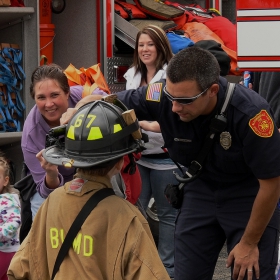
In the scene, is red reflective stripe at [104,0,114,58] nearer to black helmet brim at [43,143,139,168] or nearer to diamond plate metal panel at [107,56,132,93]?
diamond plate metal panel at [107,56,132,93]

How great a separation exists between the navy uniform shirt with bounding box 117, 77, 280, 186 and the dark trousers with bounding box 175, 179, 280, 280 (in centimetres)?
8

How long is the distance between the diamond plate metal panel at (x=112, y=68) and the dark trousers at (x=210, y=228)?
368 cm

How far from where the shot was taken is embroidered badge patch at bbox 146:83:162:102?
429 cm

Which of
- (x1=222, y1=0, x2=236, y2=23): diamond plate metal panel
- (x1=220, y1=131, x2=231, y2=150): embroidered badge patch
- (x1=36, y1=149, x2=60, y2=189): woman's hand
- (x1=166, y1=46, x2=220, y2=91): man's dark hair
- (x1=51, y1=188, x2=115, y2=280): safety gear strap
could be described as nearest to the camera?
(x1=51, y1=188, x2=115, y2=280): safety gear strap

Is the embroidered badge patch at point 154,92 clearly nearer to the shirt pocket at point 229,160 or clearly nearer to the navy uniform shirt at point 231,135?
the navy uniform shirt at point 231,135

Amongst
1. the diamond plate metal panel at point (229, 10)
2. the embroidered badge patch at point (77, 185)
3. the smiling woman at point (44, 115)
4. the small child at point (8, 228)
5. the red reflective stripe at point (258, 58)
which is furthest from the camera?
the diamond plate metal panel at point (229, 10)

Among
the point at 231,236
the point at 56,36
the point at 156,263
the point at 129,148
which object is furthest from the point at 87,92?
the point at 56,36

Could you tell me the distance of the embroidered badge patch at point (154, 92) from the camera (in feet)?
14.1

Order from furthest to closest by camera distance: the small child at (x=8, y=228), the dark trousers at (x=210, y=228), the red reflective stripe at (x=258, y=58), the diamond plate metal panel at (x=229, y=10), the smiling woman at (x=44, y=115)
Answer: the diamond plate metal panel at (x=229, y=10) < the small child at (x=8, y=228) < the red reflective stripe at (x=258, y=58) < the smiling woman at (x=44, y=115) < the dark trousers at (x=210, y=228)

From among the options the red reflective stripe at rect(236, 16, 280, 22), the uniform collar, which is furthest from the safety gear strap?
the red reflective stripe at rect(236, 16, 280, 22)

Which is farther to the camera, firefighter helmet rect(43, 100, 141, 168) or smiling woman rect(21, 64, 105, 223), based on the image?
smiling woman rect(21, 64, 105, 223)

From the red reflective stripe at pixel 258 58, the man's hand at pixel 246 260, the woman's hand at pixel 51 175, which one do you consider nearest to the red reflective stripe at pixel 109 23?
the red reflective stripe at pixel 258 58

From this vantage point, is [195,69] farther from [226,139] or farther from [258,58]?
[258,58]

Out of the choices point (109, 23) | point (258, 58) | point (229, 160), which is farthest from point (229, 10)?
point (229, 160)
